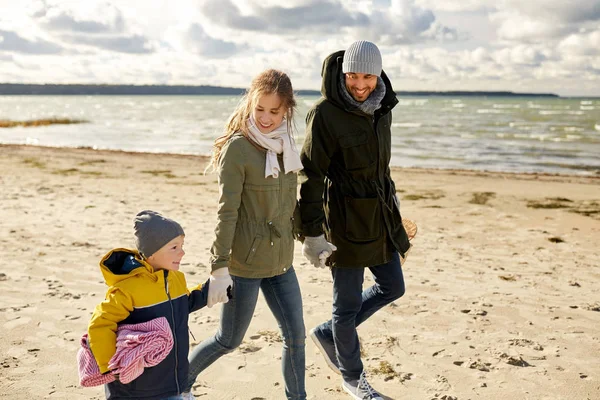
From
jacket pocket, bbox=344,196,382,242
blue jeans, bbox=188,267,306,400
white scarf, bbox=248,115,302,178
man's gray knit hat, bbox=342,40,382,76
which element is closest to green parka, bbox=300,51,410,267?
jacket pocket, bbox=344,196,382,242

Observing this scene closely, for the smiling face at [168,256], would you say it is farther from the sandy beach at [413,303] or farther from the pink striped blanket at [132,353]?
the sandy beach at [413,303]

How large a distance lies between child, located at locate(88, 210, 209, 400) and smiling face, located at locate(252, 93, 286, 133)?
0.72 m

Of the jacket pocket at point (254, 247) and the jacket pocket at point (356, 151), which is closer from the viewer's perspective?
the jacket pocket at point (254, 247)

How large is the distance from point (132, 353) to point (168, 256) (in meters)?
0.41

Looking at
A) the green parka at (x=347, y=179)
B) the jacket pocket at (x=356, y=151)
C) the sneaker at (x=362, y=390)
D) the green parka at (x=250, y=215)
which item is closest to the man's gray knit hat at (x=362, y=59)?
the green parka at (x=347, y=179)

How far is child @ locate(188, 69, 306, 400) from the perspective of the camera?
278 cm

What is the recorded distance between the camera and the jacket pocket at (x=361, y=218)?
3.16 metres

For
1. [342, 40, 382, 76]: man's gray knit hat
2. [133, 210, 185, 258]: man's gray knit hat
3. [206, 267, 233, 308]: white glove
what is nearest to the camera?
[133, 210, 185, 258]: man's gray knit hat

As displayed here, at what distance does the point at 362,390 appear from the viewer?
11.2 ft

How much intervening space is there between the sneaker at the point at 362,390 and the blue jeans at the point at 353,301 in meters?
0.03

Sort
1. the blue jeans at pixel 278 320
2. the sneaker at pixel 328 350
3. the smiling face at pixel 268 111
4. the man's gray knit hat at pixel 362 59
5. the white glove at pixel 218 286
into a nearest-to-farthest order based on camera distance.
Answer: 1. the white glove at pixel 218 286
2. the smiling face at pixel 268 111
3. the blue jeans at pixel 278 320
4. the man's gray knit hat at pixel 362 59
5. the sneaker at pixel 328 350

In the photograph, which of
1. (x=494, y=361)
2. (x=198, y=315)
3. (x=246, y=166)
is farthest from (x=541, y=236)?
(x=246, y=166)

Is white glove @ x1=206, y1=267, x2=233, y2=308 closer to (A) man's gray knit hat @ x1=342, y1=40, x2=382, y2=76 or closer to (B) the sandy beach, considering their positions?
(B) the sandy beach

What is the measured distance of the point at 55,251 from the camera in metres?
6.61
